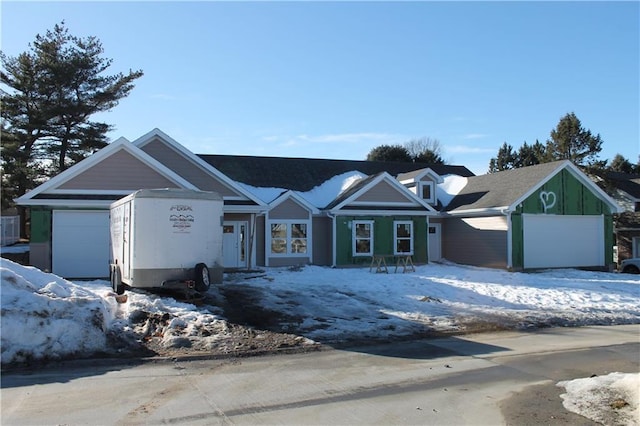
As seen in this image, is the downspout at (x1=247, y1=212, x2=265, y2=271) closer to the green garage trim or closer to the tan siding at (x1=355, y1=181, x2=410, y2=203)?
the tan siding at (x1=355, y1=181, x2=410, y2=203)

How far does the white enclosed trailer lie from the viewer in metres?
11.8

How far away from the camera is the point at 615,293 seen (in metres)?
17.0

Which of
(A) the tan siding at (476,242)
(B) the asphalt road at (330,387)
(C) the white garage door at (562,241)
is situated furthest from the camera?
(C) the white garage door at (562,241)

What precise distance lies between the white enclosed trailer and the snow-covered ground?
2.12 feet

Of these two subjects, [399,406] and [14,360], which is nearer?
[399,406]

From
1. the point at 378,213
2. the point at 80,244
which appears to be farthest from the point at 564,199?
the point at 80,244

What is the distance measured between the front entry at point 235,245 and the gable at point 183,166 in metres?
1.80

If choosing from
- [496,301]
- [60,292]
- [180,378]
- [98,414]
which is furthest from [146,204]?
[496,301]

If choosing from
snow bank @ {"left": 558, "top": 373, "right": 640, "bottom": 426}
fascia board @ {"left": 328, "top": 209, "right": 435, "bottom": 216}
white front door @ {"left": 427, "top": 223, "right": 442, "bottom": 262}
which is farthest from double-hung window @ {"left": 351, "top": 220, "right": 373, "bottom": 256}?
snow bank @ {"left": 558, "top": 373, "right": 640, "bottom": 426}

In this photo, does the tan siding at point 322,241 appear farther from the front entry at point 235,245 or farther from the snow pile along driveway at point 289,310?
the snow pile along driveway at point 289,310

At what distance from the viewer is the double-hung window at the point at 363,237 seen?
24797 millimetres

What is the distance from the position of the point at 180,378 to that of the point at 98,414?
1682 mm

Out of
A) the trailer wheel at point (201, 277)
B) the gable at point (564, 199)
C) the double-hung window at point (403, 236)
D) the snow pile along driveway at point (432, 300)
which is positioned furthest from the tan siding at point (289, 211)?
the trailer wheel at point (201, 277)

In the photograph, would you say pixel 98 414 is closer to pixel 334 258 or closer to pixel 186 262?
pixel 186 262
